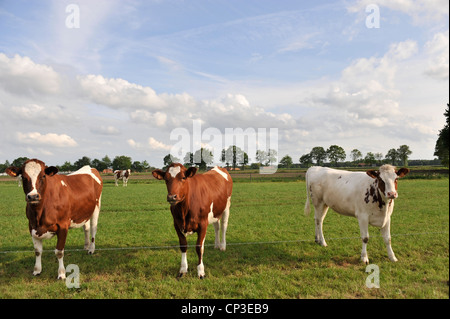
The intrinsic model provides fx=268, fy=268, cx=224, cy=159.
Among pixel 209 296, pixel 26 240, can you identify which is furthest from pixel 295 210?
pixel 26 240

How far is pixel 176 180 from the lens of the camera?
16.5 ft

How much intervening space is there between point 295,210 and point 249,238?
6.06 meters

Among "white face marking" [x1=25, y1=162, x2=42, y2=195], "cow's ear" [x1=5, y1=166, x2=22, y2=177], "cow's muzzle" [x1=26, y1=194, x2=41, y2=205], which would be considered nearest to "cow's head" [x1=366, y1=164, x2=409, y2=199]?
"cow's muzzle" [x1=26, y1=194, x2=41, y2=205]

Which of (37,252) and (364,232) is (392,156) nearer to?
(364,232)

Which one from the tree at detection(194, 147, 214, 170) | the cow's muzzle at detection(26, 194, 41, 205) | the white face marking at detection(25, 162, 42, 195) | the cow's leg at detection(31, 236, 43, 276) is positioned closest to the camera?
the cow's muzzle at detection(26, 194, 41, 205)

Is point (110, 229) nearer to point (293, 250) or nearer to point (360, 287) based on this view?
point (293, 250)

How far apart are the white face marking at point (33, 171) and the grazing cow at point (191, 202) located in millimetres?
2045

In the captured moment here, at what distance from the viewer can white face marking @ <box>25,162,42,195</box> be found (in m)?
4.76

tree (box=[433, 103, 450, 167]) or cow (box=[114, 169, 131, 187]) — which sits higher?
tree (box=[433, 103, 450, 167])

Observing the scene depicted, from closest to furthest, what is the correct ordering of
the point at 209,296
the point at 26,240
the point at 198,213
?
the point at 209,296
the point at 198,213
the point at 26,240

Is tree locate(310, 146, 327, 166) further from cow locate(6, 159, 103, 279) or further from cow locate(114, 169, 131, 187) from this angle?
cow locate(114, 169, 131, 187)

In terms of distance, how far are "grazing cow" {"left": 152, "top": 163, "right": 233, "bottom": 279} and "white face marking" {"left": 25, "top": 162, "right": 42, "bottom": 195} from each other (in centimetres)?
204

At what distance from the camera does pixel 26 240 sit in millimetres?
8633

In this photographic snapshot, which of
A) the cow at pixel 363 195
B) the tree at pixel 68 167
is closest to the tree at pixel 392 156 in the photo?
the cow at pixel 363 195
